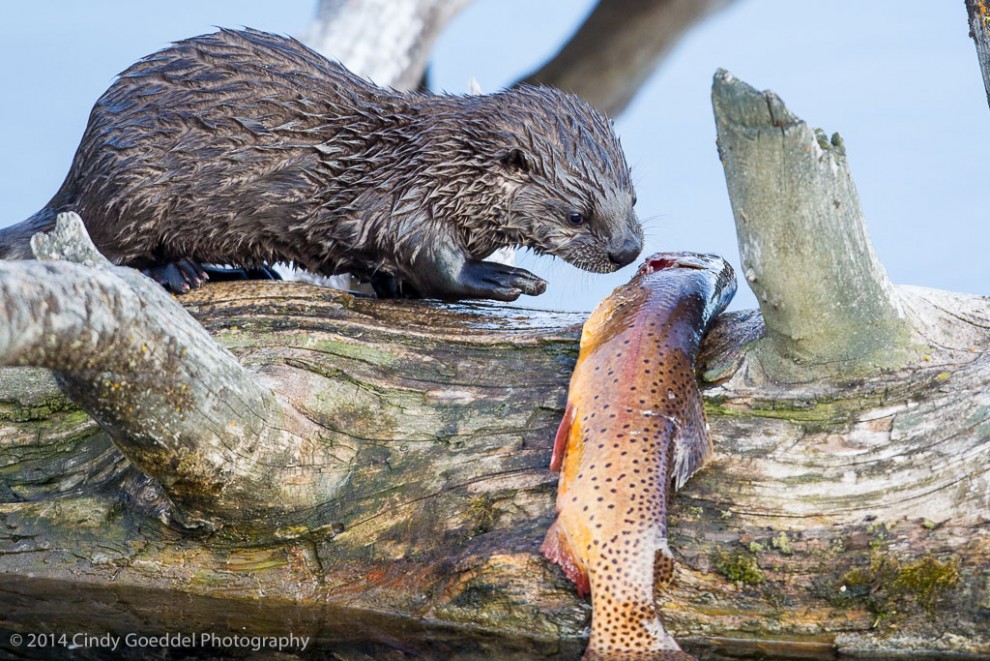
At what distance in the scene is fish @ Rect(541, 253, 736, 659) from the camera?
3127 mm

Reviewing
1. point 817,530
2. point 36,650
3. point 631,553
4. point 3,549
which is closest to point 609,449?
point 631,553

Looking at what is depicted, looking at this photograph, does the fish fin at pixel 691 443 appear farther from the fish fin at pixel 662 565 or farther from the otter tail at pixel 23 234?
the otter tail at pixel 23 234

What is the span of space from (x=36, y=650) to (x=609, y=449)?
1.83 metres

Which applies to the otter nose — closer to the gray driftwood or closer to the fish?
the gray driftwood

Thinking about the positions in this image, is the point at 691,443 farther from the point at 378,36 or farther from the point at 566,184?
the point at 378,36

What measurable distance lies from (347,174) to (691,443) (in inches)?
67.2

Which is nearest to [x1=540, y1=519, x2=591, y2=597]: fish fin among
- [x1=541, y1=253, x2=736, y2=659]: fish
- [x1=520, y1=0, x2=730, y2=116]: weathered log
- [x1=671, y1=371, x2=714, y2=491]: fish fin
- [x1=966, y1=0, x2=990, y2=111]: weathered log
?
[x1=541, y1=253, x2=736, y2=659]: fish

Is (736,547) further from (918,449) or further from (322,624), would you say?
(322,624)

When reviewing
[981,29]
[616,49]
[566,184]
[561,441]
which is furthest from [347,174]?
[616,49]

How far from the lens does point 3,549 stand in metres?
4.04

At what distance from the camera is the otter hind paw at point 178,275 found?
448cm

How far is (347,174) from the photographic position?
171 inches

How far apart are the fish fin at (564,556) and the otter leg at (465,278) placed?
108 centimetres

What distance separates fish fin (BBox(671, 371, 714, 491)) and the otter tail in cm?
255
